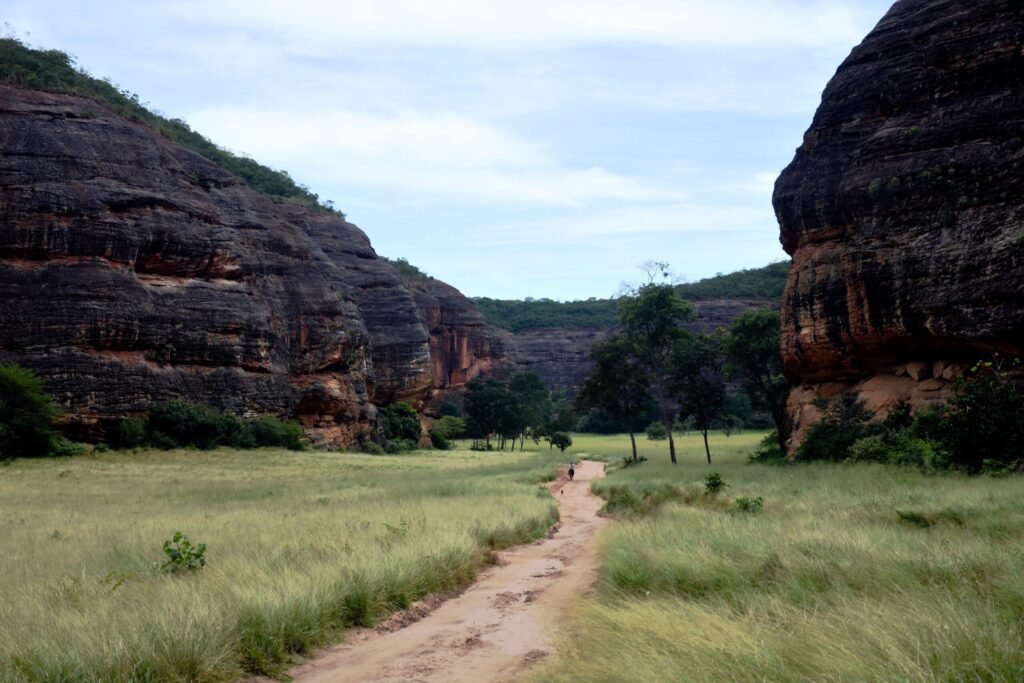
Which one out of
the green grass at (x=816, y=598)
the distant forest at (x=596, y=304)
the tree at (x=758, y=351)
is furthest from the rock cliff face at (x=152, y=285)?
the distant forest at (x=596, y=304)

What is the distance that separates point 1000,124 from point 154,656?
101 feet

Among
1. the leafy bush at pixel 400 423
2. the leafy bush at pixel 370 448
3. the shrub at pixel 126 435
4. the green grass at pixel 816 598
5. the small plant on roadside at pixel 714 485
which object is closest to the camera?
the green grass at pixel 816 598

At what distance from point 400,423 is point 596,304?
102 metres

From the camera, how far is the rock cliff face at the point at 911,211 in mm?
→ 25125

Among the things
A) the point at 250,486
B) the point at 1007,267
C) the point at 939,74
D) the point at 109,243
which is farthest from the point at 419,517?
the point at 109,243

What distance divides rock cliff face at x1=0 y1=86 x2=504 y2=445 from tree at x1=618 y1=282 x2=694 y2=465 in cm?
2731

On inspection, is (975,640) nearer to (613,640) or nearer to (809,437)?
(613,640)

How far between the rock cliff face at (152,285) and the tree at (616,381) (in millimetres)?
23184

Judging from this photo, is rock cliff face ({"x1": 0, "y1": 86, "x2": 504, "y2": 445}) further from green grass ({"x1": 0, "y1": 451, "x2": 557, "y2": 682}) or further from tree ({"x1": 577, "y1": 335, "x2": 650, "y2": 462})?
green grass ({"x1": 0, "y1": 451, "x2": 557, "y2": 682})

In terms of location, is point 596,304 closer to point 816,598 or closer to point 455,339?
point 455,339

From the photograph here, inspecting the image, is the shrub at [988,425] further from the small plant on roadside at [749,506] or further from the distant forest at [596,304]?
the distant forest at [596,304]

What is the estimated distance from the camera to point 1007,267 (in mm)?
23672

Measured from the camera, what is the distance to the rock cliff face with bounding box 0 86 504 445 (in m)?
45.1

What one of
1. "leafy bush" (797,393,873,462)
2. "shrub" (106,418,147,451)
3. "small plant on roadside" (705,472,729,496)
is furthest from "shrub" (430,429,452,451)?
"small plant on roadside" (705,472,729,496)
